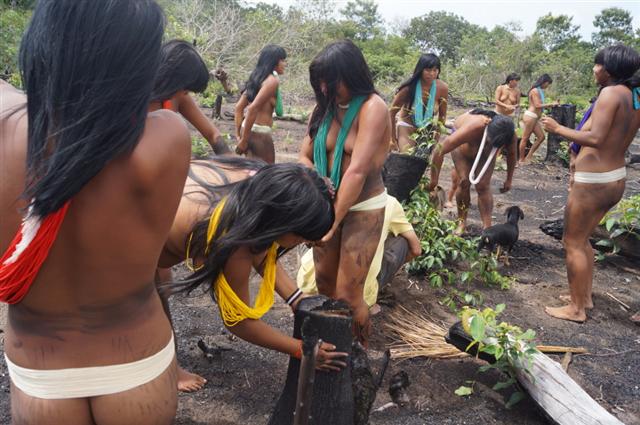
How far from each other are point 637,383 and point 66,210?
378cm

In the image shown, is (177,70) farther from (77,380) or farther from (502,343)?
(502,343)

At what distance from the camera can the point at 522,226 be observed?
6.95 meters

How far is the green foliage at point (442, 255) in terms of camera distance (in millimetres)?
4781

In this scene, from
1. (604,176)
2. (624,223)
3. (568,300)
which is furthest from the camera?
(624,223)

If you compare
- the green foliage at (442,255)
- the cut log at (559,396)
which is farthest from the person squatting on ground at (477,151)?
the cut log at (559,396)

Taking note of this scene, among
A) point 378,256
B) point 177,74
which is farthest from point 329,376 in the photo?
point 177,74

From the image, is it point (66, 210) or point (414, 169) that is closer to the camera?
point (66, 210)

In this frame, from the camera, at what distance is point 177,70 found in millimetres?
3078

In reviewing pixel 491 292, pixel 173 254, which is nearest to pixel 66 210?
pixel 173 254

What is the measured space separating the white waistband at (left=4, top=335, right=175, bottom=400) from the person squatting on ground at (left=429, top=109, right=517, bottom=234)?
432 cm

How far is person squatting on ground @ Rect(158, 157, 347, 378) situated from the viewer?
6.17 feet

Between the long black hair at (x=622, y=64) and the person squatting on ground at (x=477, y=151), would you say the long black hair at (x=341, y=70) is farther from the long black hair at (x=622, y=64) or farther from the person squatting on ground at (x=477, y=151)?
the person squatting on ground at (x=477, y=151)

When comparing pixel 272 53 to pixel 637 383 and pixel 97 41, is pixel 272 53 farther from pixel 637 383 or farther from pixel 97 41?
pixel 97 41

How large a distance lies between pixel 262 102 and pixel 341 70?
2767mm
